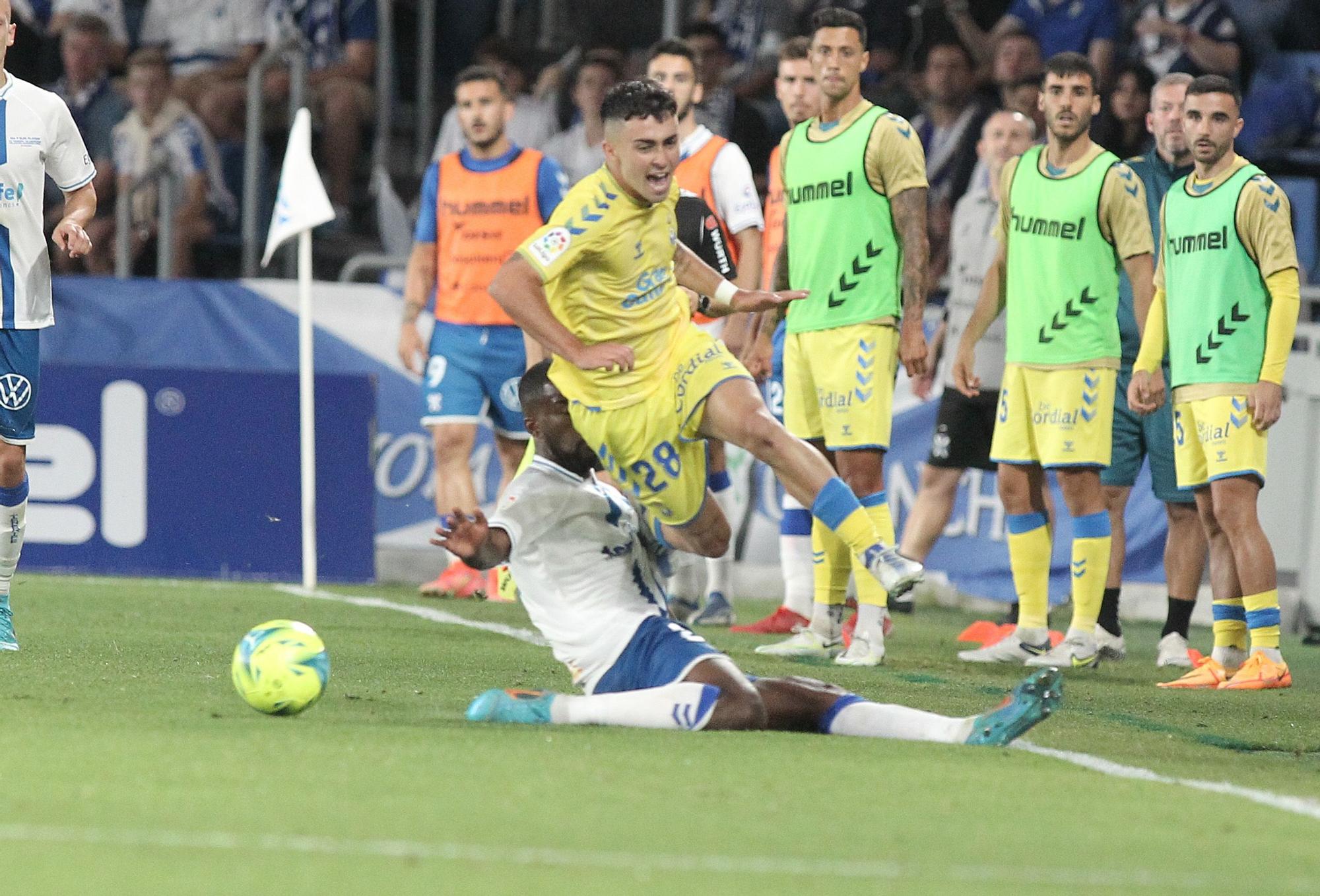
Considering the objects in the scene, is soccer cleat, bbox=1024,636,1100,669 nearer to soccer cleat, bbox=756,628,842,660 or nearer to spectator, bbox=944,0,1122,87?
soccer cleat, bbox=756,628,842,660

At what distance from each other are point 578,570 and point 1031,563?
3.27 meters

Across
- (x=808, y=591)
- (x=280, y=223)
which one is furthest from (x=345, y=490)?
(x=808, y=591)

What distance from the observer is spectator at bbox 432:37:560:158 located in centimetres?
1358

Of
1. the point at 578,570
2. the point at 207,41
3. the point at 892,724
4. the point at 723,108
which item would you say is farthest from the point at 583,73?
the point at 892,724

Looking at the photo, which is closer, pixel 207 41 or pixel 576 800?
pixel 576 800

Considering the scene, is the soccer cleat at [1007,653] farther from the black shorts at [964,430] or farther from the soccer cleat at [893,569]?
the soccer cleat at [893,569]

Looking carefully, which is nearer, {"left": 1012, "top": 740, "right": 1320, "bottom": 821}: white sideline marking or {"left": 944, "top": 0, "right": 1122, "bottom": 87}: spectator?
{"left": 1012, "top": 740, "right": 1320, "bottom": 821}: white sideline marking

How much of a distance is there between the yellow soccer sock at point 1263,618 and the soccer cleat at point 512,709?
342 cm

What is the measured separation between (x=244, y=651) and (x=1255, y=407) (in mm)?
4090

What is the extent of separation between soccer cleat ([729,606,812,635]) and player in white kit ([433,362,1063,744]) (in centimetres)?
331

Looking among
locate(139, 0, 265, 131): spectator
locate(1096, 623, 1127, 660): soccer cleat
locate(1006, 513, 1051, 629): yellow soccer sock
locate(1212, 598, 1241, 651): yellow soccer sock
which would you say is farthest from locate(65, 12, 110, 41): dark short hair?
locate(1212, 598, 1241, 651): yellow soccer sock

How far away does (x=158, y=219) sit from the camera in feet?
44.3

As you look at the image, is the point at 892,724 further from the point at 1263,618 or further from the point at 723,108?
the point at 723,108

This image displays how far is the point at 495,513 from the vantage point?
5430 mm
